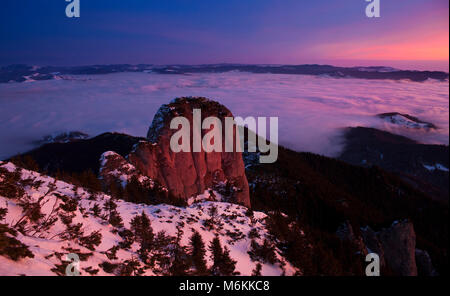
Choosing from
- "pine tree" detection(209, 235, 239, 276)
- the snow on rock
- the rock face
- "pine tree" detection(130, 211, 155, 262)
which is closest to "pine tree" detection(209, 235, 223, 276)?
"pine tree" detection(209, 235, 239, 276)

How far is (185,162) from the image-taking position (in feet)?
131

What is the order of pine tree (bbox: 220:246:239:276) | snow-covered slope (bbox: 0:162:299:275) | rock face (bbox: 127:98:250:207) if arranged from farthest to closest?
rock face (bbox: 127:98:250:207) → pine tree (bbox: 220:246:239:276) → snow-covered slope (bbox: 0:162:299:275)

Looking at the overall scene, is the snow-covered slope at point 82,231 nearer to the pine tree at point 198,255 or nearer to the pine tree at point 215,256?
the pine tree at point 215,256

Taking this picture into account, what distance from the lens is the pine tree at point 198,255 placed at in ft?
37.4

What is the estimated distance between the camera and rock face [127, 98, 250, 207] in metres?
36.3

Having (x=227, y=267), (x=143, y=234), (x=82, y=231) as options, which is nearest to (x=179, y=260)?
(x=143, y=234)

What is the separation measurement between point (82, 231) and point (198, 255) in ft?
19.1

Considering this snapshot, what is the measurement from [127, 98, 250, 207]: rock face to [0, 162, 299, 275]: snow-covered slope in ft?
59.8

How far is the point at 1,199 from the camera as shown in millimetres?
8742

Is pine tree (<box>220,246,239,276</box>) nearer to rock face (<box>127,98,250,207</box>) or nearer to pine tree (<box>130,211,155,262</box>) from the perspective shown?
pine tree (<box>130,211,155,262</box>)

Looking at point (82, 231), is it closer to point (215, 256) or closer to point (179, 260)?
point (179, 260)

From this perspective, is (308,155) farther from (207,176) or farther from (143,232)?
(143,232)

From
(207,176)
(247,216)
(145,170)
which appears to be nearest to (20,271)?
(247,216)
